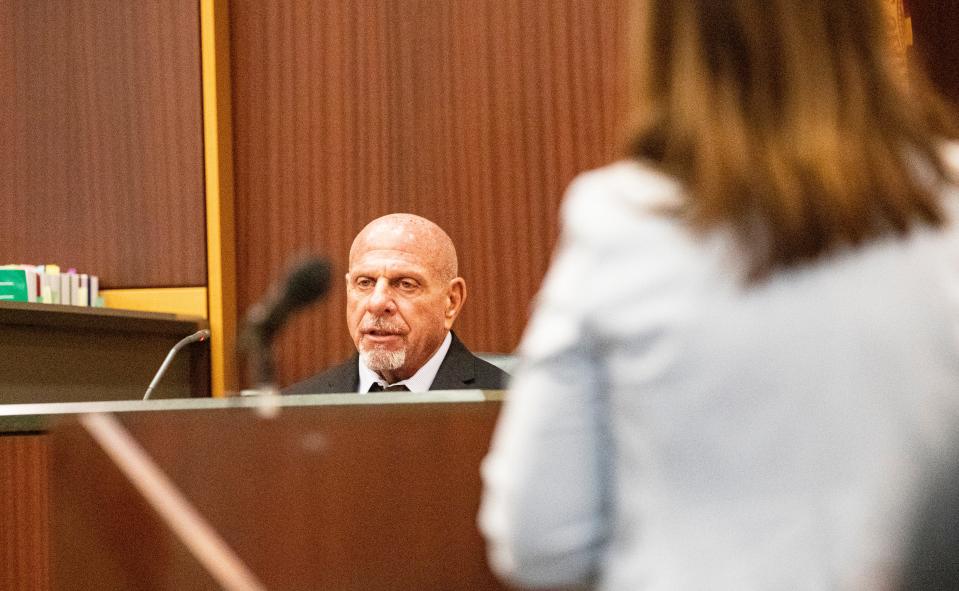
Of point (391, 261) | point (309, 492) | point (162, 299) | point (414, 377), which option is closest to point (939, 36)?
point (391, 261)

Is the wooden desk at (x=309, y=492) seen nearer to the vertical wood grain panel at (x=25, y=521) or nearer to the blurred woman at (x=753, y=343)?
the blurred woman at (x=753, y=343)

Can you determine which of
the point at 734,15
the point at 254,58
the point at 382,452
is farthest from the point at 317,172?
the point at 734,15

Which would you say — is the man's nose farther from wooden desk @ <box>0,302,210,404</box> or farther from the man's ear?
wooden desk @ <box>0,302,210,404</box>

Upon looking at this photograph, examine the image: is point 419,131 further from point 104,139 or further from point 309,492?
point 309,492

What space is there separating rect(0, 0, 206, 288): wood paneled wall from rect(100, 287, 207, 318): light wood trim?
0.10 feet

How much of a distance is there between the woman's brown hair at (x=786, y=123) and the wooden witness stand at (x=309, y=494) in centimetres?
60

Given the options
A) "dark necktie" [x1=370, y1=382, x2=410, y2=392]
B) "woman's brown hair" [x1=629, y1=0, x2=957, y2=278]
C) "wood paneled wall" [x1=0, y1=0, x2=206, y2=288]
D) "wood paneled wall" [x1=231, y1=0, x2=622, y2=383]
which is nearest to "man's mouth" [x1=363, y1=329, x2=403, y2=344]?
"dark necktie" [x1=370, y1=382, x2=410, y2=392]

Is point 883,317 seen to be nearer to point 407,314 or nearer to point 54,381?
point 407,314

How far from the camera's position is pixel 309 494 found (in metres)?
1.39

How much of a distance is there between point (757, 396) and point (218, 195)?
320 centimetres

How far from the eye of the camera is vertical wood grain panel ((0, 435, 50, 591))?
2668 mm

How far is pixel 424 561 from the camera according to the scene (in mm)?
1392

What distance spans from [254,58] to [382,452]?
2.83 meters

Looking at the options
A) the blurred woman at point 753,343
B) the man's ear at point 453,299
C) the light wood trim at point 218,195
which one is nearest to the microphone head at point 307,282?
the blurred woman at point 753,343
